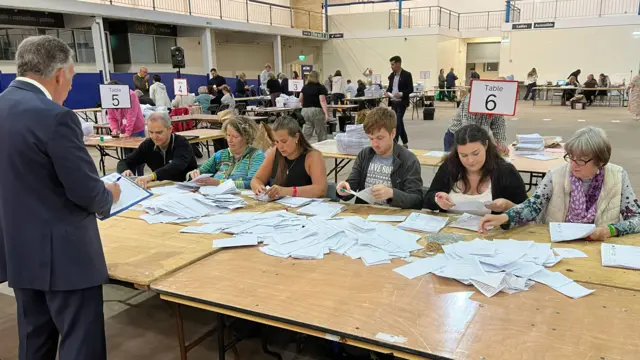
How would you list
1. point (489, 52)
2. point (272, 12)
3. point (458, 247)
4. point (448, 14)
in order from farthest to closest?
point (489, 52) → point (448, 14) → point (272, 12) → point (458, 247)

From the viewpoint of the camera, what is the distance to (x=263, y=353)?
2.43 metres

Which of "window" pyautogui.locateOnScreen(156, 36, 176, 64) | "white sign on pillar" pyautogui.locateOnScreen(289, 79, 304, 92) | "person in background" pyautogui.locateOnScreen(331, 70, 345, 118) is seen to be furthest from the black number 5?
"window" pyautogui.locateOnScreen(156, 36, 176, 64)

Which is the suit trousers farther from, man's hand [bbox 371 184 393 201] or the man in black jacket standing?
the man in black jacket standing

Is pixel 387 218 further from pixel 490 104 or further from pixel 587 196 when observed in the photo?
pixel 490 104

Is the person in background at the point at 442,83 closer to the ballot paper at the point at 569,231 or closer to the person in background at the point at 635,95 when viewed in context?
the person in background at the point at 635,95

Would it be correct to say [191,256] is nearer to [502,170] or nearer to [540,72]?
[502,170]

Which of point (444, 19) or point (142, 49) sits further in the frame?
point (444, 19)

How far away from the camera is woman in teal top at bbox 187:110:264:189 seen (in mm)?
3232

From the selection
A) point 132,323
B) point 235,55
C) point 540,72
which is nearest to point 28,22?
point 235,55

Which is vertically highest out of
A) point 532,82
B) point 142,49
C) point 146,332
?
point 142,49

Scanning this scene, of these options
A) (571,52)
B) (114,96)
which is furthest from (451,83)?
(114,96)

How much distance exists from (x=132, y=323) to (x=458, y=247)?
201 centimetres

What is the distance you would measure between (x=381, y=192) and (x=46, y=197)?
152 cm

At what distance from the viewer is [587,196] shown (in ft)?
7.07
